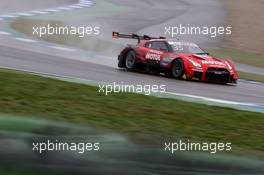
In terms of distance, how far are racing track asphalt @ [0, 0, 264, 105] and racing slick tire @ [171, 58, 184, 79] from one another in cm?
42

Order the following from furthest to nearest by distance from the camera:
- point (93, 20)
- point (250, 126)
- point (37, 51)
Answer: point (93, 20)
point (37, 51)
point (250, 126)

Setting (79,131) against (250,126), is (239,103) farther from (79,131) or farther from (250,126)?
(79,131)

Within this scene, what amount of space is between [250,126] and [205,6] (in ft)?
76.6

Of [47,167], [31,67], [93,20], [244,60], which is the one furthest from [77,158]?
[93,20]

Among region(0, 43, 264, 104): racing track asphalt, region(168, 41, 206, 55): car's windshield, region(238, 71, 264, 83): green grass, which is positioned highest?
region(168, 41, 206, 55): car's windshield

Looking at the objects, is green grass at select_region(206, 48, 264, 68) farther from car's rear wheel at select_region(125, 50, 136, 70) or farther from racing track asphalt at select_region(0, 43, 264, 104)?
car's rear wheel at select_region(125, 50, 136, 70)

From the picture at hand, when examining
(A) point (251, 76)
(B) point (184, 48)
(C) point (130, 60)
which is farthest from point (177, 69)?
(A) point (251, 76)

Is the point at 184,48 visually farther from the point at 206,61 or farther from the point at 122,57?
the point at 122,57

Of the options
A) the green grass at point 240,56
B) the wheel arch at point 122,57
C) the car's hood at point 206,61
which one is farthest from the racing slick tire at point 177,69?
the green grass at point 240,56

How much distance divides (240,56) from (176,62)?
23.0 feet

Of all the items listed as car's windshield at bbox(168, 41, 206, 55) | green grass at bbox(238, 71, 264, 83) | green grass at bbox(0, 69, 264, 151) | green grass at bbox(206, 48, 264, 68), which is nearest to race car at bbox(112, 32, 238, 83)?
car's windshield at bbox(168, 41, 206, 55)

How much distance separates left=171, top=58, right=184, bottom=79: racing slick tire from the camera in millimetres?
14555

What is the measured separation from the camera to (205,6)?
3036cm

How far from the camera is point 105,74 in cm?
1412
